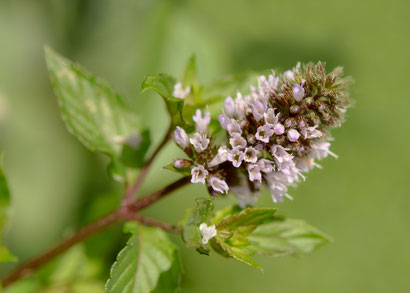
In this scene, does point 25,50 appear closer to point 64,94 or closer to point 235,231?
point 64,94

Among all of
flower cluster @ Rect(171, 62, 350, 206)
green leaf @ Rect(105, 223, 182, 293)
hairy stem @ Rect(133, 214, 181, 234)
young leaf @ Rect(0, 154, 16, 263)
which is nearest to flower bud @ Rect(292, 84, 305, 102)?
flower cluster @ Rect(171, 62, 350, 206)

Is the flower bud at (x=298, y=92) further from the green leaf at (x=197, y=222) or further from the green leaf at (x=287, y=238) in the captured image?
→ the green leaf at (x=287, y=238)

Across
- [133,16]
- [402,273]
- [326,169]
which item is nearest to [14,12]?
[133,16]

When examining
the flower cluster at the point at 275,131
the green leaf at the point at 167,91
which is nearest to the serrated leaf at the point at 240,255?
the flower cluster at the point at 275,131

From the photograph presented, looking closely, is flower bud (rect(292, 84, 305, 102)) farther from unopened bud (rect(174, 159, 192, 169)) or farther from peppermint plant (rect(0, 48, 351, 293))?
unopened bud (rect(174, 159, 192, 169))

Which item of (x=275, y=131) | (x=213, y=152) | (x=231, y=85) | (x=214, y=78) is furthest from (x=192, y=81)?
(x=214, y=78)

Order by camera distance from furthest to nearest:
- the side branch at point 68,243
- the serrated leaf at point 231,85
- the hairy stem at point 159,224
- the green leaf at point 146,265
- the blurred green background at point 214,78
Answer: the blurred green background at point 214,78 → the serrated leaf at point 231,85 → the side branch at point 68,243 → the hairy stem at point 159,224 → the green leaf at point 146,265
